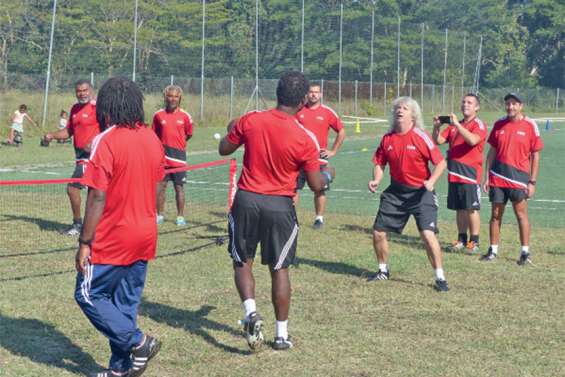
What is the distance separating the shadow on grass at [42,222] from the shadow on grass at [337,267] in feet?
13.5

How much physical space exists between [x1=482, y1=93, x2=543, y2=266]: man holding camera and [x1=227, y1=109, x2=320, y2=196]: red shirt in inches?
196

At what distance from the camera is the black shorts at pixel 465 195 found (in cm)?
1254

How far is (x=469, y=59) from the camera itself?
66500mm

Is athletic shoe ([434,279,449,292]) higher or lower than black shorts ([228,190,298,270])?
lower

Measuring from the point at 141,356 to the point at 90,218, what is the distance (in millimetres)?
1113

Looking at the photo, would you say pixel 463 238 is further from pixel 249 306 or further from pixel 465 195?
pixel 249 306

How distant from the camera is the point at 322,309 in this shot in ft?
29.8

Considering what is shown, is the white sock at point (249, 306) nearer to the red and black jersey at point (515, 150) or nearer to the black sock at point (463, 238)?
the red and black jersey at point (515, 150)

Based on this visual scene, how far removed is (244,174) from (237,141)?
273 millimetres

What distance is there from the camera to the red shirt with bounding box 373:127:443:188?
32.9 ft

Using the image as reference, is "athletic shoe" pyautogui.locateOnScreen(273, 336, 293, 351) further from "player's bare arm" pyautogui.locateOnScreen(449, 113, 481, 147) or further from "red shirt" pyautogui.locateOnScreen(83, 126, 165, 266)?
"player's bare arm" pyautogui.locateOnScreen(449, 113, 481, 147)

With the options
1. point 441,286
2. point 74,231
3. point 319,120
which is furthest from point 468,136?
point 74,231

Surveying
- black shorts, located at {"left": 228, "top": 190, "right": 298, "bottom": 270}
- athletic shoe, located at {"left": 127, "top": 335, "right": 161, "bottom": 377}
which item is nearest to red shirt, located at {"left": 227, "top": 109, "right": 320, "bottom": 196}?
black shorts, located at {"left": 228, "top": 190, "right": 298, "bottom": 270}

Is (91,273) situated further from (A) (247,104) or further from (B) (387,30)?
(B) (387,30)
